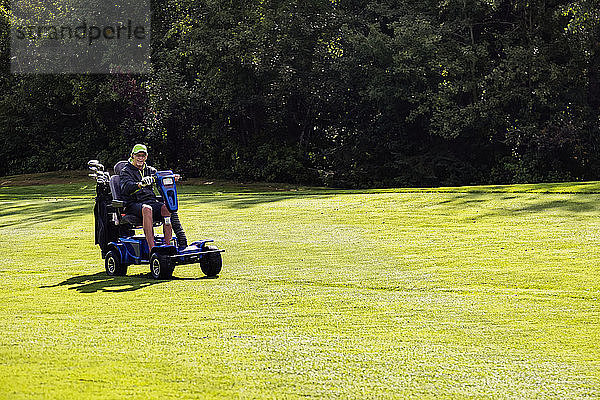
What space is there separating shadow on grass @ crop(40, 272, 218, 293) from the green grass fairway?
0.03m

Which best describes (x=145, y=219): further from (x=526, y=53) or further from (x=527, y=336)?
(x=526, y=53)

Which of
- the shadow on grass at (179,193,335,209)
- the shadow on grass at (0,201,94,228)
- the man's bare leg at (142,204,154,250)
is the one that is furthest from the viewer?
the shadow on grass at (179,193,335,209)

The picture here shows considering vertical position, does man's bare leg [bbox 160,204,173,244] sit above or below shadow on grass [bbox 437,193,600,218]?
above

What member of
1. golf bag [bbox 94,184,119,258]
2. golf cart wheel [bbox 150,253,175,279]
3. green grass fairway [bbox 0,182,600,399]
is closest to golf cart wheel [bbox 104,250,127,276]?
green grass fairway [bbox 0,182,600,399]

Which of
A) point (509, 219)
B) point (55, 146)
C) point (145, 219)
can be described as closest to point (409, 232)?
point (509, 219)

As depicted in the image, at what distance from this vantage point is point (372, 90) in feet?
104

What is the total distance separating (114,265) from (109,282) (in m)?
0.76

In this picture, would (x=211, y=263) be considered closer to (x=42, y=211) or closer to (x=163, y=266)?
(x=163, y=266)

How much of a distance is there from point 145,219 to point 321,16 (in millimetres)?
24611

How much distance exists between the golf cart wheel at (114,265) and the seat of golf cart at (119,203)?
0.47 metres

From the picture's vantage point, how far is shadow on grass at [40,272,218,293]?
343 inches

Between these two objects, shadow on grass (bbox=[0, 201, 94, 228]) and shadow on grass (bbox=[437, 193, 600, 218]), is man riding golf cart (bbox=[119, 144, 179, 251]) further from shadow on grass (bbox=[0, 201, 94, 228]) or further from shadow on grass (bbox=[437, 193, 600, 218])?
shadow on grass (bbox=[0, 201, 94, 228])

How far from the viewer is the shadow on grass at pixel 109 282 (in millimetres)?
8705

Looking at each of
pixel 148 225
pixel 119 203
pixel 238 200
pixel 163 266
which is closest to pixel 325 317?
pixel 163 266
